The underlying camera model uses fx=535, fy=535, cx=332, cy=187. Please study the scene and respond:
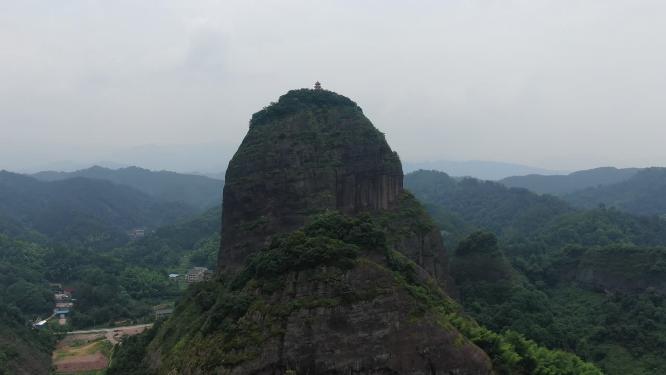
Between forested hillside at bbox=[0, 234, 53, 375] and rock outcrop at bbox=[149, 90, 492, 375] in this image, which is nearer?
rock outcrop at bbox=[149, 90, 492, 375]

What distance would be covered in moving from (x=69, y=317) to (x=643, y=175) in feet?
591

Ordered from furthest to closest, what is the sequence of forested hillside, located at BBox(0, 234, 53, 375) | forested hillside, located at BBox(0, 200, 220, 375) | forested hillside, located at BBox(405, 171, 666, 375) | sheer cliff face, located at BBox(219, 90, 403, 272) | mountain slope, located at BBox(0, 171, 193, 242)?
mountain slope, located at BBox(0, 171, 193, 242) → forested hillside, located at BBox(0, 200, 220, 375) → forested hillside, located at BBox(0, 234, 53, 375) → forested hillside, located at BBox(405, 171, 666, 375) → sheer cliff face, located at BBox(219, 90, 403, 272)

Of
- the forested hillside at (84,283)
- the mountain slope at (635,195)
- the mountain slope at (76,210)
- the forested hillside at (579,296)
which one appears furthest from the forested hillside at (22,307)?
the mountain slope at (635,195)

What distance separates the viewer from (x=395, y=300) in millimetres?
20359

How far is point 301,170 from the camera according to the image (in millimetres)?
Result: 39812

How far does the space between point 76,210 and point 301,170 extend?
137963 millimetres

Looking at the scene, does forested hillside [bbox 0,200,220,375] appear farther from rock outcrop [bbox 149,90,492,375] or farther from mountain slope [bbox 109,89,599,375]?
rock outcrop [bbox 149,90,492,375]

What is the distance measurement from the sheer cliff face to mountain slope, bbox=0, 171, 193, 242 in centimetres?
10925

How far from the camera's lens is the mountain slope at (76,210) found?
143 meters

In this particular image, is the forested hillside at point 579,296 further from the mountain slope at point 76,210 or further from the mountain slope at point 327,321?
the mountain slope at point 76,210

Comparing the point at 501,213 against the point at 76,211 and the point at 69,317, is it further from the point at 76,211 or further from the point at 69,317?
the point at 76,211

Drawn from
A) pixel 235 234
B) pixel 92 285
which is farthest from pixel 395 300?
pixel 92 285

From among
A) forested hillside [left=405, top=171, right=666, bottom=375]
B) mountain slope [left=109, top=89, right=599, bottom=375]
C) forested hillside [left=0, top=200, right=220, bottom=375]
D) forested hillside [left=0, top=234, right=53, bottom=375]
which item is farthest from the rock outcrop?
forested hillside [left=0, top=200, right=220, bottom=375]

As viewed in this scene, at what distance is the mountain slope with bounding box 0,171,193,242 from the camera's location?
142750mm
